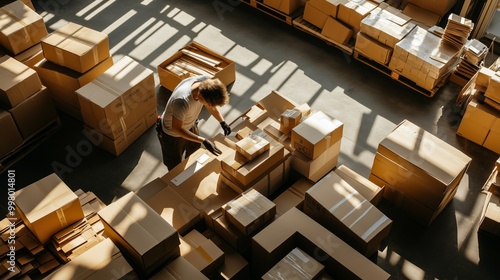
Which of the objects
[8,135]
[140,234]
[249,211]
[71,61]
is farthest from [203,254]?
[71,61]

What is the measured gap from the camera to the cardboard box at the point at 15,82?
19.6 feet

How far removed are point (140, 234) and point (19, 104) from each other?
2.97m

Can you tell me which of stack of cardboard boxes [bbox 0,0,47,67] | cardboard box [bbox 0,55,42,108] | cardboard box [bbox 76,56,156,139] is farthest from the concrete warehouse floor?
stack of cardboard boxes [bbox 0,0,47,67]

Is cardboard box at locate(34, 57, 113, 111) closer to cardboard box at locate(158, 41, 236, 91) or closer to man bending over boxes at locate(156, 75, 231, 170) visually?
cardboard box at locate(158, 41, 236, 91)

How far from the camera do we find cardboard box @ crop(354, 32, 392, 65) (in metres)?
7.18

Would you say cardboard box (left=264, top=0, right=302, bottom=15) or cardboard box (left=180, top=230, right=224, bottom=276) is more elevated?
cardboard box (left=264, top=0, right=302, bottom=15)

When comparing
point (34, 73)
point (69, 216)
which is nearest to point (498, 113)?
point (69, 216)

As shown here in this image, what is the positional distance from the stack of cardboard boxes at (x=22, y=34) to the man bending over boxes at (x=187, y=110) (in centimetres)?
266

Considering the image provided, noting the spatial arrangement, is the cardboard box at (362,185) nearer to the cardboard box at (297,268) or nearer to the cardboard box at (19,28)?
the cardboard box at (297,268)

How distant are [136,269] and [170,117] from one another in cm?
157

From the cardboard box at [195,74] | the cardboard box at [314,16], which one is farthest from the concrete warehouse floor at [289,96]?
the cardboard box at [314,16]

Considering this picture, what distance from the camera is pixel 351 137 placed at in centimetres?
657

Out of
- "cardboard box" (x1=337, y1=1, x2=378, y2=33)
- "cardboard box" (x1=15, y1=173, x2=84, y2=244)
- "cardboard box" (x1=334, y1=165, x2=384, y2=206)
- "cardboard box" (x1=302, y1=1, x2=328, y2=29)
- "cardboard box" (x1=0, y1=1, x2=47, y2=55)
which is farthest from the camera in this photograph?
"cardboard box" (x1=302, y1=1, x2=328, y2=29)

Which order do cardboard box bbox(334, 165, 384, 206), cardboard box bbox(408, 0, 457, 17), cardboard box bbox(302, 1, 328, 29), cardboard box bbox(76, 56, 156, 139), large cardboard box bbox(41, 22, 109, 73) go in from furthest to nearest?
cardboard box bbox(302, 1, 328, 29)
cardboard box bbox(408, 0, 457, 17)
large cardboard box bbox(41, 22, 109, 73)
cardboard box bbox(76, 56, 156, 139)
cardboard box bbox(334, 165, 384, 206)
